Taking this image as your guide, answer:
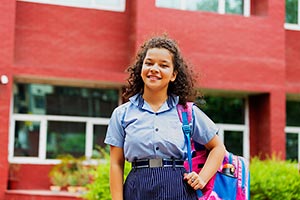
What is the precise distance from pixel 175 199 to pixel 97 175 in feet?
17.9

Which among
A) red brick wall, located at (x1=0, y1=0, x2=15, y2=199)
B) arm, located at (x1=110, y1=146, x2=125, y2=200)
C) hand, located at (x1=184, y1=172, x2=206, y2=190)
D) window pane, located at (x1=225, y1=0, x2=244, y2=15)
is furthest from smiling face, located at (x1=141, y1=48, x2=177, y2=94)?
window pane, located at (x1=225, y1=0, x2=244, y2=15)

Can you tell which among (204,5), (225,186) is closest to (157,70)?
(225,186)

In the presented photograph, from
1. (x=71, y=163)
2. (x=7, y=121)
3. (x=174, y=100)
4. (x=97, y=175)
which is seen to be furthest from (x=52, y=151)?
(x=174, y=100)

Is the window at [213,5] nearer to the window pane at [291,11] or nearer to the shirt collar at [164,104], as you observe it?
the window pane at [291,11]

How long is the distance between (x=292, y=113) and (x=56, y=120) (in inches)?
205

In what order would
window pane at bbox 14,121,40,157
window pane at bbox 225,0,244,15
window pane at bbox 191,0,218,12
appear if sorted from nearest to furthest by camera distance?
window pane at bbox 14,121,40,157
window pane at bbox 191,0,218,12
window pane at bbox 225,0,244,15

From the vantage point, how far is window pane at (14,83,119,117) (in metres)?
12.3

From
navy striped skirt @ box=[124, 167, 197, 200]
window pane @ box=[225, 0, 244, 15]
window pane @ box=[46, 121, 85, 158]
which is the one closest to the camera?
navy striped skirt @ box=[124, 167, 197, 200]

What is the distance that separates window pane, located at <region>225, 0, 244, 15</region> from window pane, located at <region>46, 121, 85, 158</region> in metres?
3.80

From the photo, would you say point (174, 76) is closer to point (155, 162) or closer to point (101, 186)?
point (155, 162)

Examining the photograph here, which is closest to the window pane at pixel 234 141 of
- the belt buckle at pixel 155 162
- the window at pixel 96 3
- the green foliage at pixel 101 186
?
the window at pixel 96 3

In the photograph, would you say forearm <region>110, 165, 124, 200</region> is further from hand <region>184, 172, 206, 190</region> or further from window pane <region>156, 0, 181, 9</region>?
window pane <region>156, 0, 181, 9</region>

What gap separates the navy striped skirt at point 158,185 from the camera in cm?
316

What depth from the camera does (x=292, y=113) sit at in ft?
46.3
